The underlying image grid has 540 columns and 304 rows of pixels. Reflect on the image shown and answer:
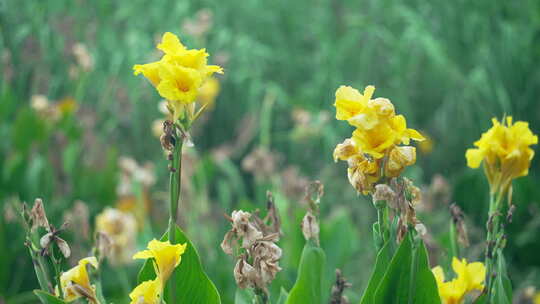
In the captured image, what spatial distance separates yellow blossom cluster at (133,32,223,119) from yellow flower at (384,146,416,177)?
0.63ft

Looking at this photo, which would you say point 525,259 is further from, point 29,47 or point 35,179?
point 29,47

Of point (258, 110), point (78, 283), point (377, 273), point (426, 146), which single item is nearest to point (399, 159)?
point (377, 273)

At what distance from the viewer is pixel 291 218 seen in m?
1.96

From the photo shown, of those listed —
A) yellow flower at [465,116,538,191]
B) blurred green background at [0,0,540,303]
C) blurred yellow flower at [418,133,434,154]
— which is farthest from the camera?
blurred yellow flower at [418,133,434,154]

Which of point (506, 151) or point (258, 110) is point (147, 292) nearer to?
point (506, 151)

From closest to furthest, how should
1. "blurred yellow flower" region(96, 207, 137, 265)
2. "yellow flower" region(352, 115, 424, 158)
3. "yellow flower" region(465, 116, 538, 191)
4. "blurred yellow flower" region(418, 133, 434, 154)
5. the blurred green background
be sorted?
"yellow flower" region(352, 115, 424, 158) → "yellow flower" region(465, 116, 538, 191) → "blurred yellow flower" region(96, 207, 137, 265) → the blurred green background → "blurred yellow flower" region(418, 133, 434, 154)

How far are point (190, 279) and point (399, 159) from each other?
26 centimetres

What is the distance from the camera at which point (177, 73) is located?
0.63 m

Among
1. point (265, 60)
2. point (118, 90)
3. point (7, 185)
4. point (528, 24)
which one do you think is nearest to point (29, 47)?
point (118, 90)

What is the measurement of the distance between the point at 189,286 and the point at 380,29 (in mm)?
2441

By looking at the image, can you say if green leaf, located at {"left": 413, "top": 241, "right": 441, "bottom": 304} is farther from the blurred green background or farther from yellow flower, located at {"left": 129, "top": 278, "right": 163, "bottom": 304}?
the blurred green background

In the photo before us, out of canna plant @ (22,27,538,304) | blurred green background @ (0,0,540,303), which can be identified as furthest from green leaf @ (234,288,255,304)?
blurred green background @ (0,0,540,303)

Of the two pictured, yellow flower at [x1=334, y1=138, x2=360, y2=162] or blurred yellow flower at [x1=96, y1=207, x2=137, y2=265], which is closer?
yellow flower at [x1=334, y1=138, x2=360, y2=162]

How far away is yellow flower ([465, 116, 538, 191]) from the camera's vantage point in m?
0.71
